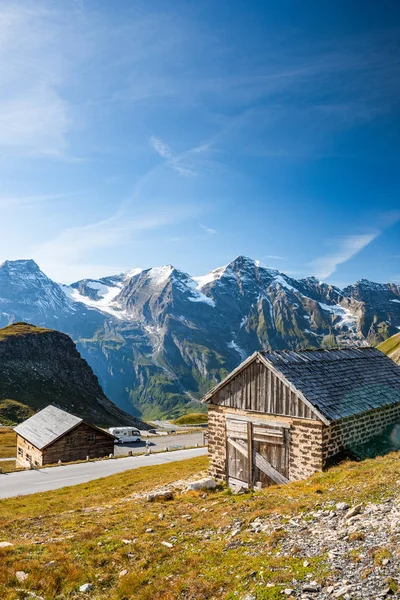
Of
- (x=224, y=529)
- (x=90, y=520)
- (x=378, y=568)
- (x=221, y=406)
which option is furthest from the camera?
(x=221, y=406)

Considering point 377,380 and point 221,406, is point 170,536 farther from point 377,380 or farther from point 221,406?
point 377,380

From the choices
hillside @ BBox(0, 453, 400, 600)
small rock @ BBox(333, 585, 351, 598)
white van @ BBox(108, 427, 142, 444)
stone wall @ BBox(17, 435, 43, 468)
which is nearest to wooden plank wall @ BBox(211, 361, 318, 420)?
hillside @ BBox(0, 453, 400, 600)

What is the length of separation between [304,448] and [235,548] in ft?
34.4

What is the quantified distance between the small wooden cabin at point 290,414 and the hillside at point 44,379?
9772 centimetres

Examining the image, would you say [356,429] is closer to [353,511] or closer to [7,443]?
[353,511]

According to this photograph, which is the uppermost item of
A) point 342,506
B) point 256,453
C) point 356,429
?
point 356,429

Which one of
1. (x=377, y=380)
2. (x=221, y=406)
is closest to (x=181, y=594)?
(x=221, y=406)

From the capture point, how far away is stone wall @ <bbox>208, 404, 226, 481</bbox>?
25.4 m

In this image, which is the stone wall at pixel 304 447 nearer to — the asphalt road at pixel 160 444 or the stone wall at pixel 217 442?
the stone wall at pixel 217 442

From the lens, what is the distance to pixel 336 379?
995 inches

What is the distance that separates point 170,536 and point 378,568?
25.3 ft

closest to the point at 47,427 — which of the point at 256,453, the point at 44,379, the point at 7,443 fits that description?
the point at 7,443

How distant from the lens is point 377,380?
28.4 meters

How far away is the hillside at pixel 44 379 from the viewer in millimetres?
123188
